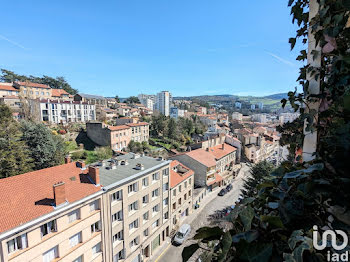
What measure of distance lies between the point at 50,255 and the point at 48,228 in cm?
156

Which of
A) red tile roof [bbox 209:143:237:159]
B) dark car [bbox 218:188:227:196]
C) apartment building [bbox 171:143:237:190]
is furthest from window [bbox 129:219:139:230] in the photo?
red tile roof [bbox 209:143:237:159]

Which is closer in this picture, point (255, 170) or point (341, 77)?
point (341, 77)

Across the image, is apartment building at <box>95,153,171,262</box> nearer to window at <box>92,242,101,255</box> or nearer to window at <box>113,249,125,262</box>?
window at <box>113,249,125,262</box>

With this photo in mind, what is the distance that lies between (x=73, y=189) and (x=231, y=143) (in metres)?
35.0

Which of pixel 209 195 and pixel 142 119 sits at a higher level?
pixel 142 119

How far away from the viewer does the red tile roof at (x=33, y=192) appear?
862 cm

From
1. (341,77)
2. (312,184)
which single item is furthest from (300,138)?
(312,184)

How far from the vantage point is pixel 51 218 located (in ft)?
30.2

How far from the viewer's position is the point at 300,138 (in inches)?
84.1

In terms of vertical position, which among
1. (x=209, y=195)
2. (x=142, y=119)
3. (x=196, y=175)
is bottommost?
→ (x=209, y=195)

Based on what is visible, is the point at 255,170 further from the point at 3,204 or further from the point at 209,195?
the point at 3,204

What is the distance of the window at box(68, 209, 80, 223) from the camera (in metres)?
10.2

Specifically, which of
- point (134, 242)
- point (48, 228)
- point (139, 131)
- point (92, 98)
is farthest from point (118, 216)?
point (92, 98)

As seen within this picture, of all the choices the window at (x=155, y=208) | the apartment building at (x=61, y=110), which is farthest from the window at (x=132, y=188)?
the apartment building at (x=61, y=110)
